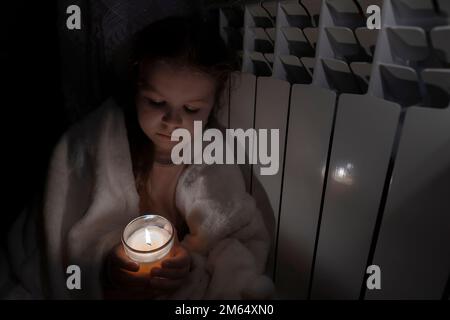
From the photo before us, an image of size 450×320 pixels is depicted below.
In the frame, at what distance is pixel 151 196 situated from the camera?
621 millimetres

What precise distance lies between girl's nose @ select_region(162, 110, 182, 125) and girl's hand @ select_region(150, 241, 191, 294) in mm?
218

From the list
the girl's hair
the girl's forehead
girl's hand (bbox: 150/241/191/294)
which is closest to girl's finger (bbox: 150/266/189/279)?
girl's hand (bbox: 150/241/191/294)

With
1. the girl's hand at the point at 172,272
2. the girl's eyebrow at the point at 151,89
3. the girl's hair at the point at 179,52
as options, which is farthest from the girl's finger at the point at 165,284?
the girl's eyebrow at the point at 151,89

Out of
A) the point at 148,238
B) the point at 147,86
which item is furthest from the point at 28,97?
the point at 148,238

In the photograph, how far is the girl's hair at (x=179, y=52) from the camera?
51 cm

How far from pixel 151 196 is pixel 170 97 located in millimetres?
228

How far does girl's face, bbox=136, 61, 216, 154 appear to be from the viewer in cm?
50

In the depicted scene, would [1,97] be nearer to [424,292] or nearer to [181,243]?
[181,243]

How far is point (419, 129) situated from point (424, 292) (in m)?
0.25

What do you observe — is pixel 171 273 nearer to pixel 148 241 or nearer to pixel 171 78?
pixel 148 241

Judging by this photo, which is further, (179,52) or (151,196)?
(151,196)

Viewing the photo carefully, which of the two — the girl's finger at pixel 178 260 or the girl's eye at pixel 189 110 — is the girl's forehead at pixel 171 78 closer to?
the girl's eye at pixel 189 110

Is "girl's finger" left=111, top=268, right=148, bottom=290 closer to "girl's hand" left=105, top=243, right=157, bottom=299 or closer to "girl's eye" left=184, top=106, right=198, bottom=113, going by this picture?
"girl's hand" left=105, top=243, right=157, bottom=299
